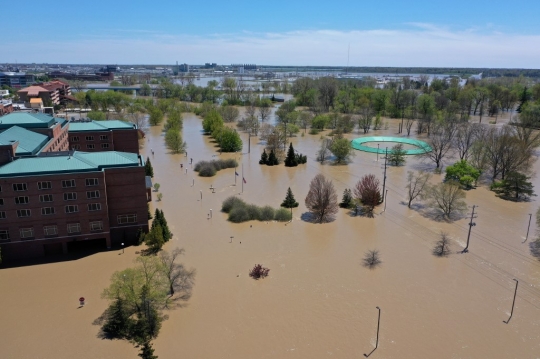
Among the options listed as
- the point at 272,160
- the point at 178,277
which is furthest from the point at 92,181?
the point at 272,160

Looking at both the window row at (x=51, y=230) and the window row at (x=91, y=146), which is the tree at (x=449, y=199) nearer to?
the window row at (x=51, y=230)

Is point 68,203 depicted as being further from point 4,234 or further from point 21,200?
point 4,234

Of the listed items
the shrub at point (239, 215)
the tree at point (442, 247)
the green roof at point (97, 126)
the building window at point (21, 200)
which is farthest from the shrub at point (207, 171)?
the tree at point (442, 247)

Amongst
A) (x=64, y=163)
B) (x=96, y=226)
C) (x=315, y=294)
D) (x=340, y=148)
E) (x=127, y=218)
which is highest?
(x=64, y=163)

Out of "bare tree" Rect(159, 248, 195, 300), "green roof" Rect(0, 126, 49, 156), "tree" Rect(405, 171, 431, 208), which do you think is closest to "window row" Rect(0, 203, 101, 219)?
"green roof" Rect(0, 126, 49, 156)

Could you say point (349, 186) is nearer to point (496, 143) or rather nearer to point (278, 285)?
point (496, 143)

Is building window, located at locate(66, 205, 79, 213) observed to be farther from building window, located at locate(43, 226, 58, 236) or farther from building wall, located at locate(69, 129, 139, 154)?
building wall, located at locate(69, 129, 139, 154)
